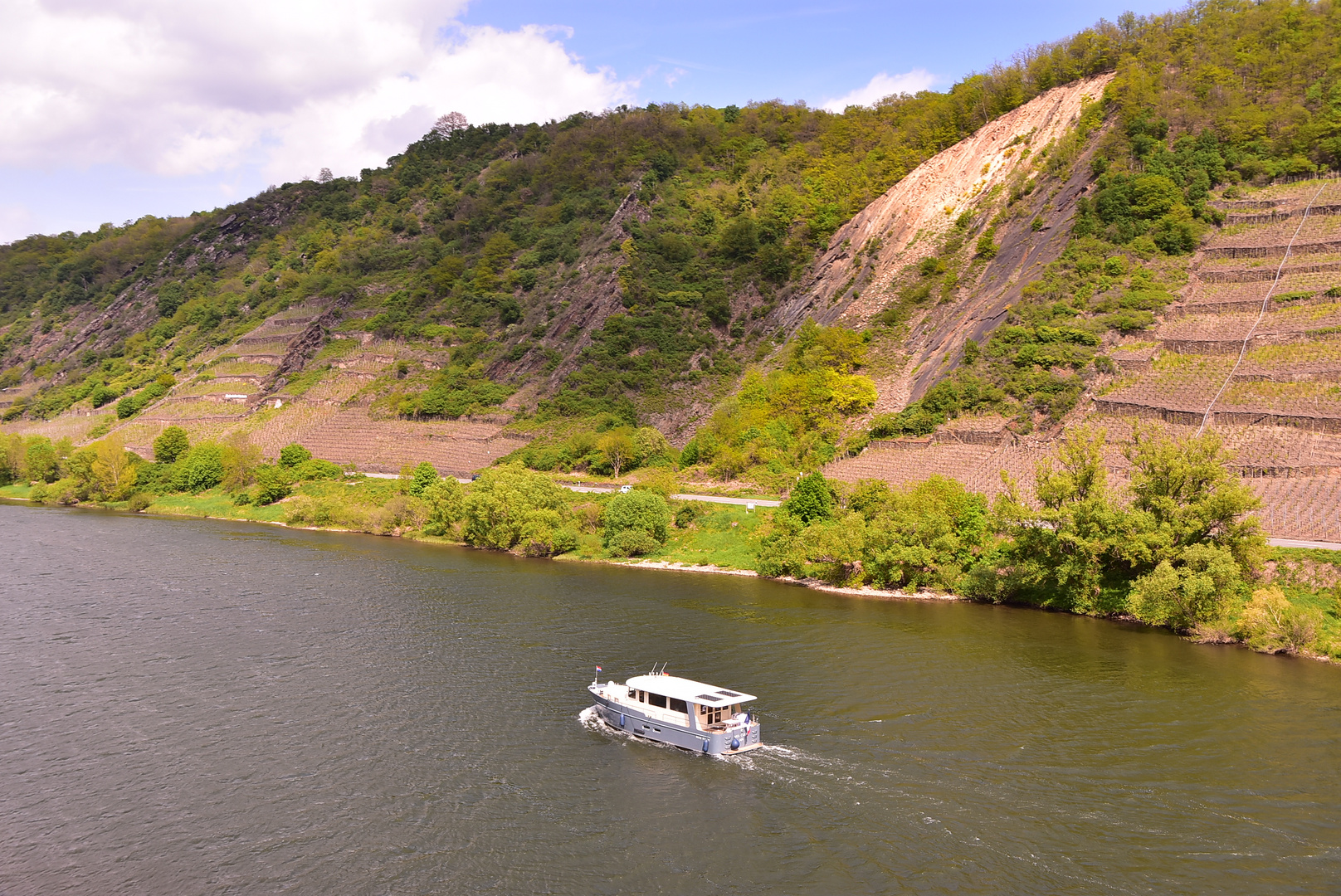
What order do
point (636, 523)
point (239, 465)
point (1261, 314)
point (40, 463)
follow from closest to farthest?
point (636, 523), point (1261, 314), point (239, 465), point (40, 463)

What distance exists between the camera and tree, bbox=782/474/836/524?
67.6 meters

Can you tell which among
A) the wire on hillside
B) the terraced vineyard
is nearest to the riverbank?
the terraced vineyard

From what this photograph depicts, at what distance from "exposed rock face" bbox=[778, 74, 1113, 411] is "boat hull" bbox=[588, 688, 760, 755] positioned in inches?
2282

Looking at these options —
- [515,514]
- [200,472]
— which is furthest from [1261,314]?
[200,472]

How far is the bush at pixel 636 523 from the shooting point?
73.0 m

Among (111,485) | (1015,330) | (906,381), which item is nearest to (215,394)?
(111,485)

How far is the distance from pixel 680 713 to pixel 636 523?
38.7 meters

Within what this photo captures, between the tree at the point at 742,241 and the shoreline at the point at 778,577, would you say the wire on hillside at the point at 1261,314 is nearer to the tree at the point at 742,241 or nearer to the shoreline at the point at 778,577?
the shoreline at the point at 778,577

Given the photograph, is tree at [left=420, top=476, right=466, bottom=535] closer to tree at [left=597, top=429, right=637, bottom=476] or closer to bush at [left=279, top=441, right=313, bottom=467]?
tree at [left=597, top=429, right=637, bottom=476]

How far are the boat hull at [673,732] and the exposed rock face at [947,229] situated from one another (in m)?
58.0

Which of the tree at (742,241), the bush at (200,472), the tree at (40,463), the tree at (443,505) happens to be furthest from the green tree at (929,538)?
the tree at (40,463)

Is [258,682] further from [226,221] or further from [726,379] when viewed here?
[226,221]

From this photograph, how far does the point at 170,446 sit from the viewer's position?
4331 inches

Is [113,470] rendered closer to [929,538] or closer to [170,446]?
[170,446]
